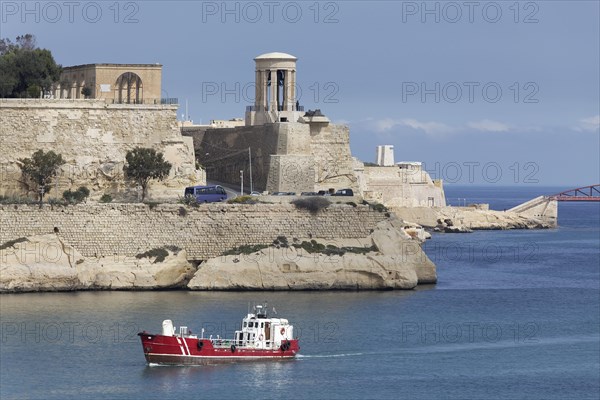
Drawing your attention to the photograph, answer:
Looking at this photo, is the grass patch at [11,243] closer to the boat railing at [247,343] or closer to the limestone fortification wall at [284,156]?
the limestone fortification wall at [284,156]

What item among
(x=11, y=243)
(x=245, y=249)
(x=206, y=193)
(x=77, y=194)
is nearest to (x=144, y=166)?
(x=77, y=194)

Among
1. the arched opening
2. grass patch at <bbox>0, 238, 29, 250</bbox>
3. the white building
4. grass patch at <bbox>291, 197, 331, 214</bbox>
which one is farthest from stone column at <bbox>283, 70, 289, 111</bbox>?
the white building

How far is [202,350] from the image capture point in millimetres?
49219

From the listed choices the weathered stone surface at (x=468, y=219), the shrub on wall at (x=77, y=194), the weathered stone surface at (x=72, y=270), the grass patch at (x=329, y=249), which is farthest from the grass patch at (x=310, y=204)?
the weathered stone surface at (x=468, y=219)

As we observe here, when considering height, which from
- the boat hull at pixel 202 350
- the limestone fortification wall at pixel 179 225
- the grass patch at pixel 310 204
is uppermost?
the grass patch at pixel 310 204

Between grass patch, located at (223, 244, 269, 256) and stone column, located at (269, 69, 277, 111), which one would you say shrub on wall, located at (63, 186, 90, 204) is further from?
stone column, located at (269, 69, 277, 111)

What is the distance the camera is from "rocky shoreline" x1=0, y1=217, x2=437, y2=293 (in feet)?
199

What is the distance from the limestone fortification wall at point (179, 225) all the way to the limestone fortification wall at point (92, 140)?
4764 mm

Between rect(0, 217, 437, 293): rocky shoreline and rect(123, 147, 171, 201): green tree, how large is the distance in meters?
5.65

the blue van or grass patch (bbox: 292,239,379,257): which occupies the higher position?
the blue van

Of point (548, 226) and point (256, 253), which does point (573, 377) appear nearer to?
point (256, 253)

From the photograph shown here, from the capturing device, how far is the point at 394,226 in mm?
64688

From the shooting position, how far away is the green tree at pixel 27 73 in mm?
70875

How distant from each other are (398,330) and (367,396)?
9.25 m
